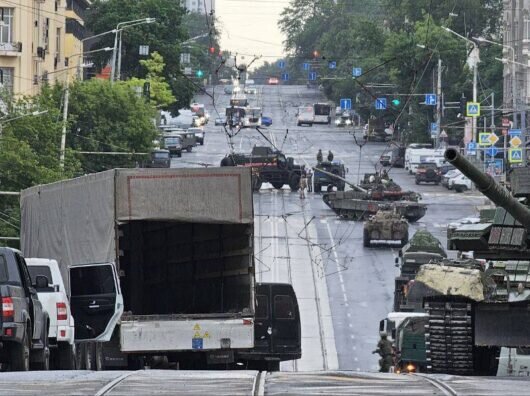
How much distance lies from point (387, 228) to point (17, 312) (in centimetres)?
4230

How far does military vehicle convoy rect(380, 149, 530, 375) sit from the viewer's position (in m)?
24.9

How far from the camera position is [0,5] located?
261 ft

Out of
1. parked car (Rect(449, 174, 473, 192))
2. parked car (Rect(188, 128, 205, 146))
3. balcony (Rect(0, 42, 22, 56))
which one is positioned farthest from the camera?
parked car (Rect(188, 128, 205, 146))

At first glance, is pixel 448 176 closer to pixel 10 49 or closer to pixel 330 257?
pixel 10 49

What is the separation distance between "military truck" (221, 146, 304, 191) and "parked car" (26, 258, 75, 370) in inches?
1909

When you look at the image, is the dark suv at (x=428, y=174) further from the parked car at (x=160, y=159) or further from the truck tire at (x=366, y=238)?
the truck tire at (x=366, y=238)

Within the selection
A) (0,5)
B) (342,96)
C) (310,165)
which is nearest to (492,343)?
(0,5)

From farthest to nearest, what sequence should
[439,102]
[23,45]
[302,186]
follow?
[439,102], [23,45], [302,186]

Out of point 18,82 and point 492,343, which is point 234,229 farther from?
point 18,82

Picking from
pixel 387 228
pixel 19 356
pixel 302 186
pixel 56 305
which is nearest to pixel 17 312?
pixel 19 356

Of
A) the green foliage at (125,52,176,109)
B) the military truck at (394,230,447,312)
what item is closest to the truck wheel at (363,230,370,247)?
the military truck at (394,230,447,312)

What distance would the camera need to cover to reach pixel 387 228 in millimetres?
63469

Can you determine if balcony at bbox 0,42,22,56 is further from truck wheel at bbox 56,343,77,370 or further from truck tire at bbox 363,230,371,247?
truck wheel at bbox 56,343,77,370

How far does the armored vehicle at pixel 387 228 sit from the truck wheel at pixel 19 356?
41671 millimetres
